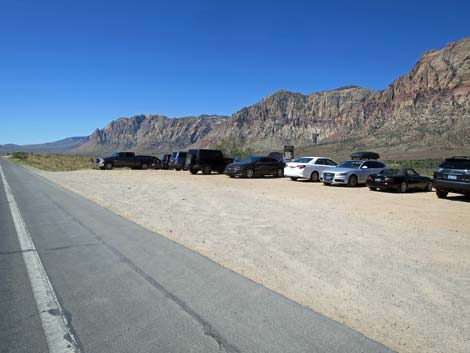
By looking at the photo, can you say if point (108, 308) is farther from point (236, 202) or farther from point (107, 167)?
point (107, 167)

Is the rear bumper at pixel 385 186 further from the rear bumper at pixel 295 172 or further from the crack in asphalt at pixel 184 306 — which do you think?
the crack in asphalt at pixel 184 306

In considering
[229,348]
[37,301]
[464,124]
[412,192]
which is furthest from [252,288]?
[464,124]

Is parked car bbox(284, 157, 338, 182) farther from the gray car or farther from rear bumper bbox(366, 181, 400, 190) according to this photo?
rear bumper bbox(366, 181, 400, 190)

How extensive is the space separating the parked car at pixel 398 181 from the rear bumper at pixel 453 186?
2.65 m

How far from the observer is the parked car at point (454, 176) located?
14.3 meters

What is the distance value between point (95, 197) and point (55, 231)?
717cm

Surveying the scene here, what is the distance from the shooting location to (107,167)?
39.8 m

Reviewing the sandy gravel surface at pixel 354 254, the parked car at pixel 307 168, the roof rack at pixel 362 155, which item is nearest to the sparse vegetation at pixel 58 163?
the parked car at pixel 307 168

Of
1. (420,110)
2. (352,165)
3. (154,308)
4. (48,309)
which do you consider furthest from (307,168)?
(420,110)

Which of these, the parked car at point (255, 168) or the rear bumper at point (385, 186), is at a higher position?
the parked car at point (255, 168)

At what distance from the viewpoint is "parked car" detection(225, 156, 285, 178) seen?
27.2m

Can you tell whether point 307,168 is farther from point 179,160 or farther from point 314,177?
point 179,160

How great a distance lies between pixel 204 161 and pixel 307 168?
10589mm

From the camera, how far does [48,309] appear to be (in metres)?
4.36
